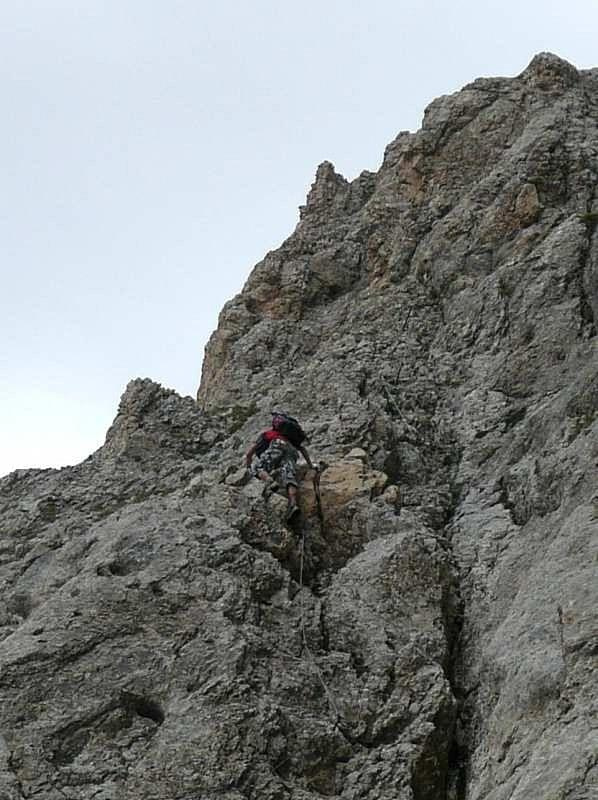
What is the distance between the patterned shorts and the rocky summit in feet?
1.38

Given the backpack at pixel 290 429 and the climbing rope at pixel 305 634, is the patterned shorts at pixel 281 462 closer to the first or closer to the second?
the backpack at pixel 290 429

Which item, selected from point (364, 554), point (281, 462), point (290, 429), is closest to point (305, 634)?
point (364, 554)

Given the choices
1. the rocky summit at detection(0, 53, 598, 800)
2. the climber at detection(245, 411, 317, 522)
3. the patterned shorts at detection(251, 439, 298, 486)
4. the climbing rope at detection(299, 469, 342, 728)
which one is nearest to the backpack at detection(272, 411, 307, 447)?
the climber at detection(245, 411, 317, 522)

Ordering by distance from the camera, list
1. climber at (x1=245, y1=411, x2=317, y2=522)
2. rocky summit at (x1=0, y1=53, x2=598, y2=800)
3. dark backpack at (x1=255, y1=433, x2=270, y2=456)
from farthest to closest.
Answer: dark backpack at (x1=255, y1=433, x2=270, y2=456) < climber at (x1=245, y1=411, x2=317, y2=522) < rocky summit at (x1=0, y1=53, x2=598, y2=800)

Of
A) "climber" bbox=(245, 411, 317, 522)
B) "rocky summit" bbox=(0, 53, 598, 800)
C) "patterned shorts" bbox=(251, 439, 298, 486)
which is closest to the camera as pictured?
"rocky summit" bbox=(0, 53, 598, 800)

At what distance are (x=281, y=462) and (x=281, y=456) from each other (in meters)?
0.15

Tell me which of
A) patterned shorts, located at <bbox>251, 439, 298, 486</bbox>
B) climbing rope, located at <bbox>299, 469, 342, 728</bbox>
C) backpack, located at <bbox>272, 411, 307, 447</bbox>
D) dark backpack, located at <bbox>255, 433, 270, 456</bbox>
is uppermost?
backpack, located at <bbox>272, 411, 307, 447</bbox>

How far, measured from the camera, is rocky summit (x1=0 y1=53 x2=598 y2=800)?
16.0 m

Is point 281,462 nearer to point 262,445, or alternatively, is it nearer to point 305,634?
point 262,445

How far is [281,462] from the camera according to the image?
23203 mm

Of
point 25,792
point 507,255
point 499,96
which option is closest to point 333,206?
point 499,96

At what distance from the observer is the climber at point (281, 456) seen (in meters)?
22.5

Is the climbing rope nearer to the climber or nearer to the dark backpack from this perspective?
the climber

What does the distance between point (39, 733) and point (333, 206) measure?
2731 cm
